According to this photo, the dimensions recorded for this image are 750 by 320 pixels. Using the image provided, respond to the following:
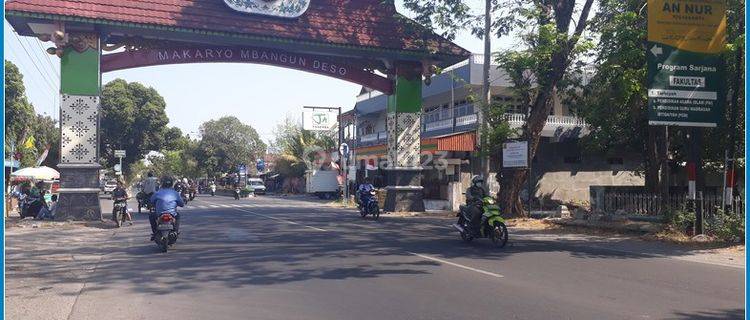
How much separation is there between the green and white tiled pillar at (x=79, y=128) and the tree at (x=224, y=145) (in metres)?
52.2

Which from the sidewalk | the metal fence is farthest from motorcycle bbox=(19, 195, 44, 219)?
the metal fence

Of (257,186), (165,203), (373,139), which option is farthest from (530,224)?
(257,186)

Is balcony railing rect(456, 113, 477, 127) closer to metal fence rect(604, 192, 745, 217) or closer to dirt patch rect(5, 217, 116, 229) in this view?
metal fence rect(604, 192, 745, 217)

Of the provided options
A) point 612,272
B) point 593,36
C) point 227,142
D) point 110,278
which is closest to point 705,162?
point 593,36

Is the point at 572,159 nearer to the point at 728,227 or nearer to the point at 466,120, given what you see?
the point at 466,120

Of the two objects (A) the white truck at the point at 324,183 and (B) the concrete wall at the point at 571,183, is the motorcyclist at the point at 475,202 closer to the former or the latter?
(B) the concrete wall at the point at 571,183

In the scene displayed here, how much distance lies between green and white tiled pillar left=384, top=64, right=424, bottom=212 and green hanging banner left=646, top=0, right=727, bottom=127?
1202cm

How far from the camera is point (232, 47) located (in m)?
22.1

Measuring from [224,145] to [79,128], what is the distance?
5342 cm

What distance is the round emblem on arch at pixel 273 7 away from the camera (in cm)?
2131

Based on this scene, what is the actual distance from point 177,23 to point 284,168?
34.6 meters

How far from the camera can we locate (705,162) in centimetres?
2061

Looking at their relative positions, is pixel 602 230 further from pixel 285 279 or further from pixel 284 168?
pixel 284 168

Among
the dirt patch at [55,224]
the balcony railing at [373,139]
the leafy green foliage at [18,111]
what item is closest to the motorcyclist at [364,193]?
the dirt patch at [55,224]
